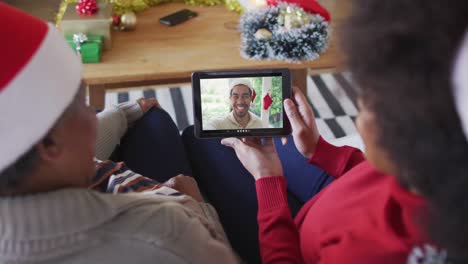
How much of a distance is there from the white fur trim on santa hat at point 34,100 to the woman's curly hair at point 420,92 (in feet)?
1.11

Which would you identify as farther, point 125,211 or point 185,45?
point 185,45

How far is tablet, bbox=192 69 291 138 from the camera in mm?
1013

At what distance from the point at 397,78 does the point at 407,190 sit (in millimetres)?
171

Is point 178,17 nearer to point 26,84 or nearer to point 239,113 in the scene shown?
point 239,113

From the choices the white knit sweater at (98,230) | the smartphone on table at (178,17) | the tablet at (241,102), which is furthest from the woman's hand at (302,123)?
the smartphone on table at (178,17)

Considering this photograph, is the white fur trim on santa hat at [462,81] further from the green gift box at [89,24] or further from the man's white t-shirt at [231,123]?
the green gift box at [89,24]

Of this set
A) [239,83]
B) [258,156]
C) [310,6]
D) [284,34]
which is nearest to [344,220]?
[258,156]

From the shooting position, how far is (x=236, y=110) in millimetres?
1038

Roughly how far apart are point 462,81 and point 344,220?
0.32m

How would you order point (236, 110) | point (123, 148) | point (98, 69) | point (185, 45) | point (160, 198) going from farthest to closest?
point (185, 45)
point (98, 69)
point (123, 148)
point (236, 110)
point (160, 198)

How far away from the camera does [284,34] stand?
1.57m

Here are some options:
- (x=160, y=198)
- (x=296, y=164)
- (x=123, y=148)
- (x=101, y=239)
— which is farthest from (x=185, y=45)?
(x=101, y=239)

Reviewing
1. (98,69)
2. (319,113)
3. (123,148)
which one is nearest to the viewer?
(123,148)

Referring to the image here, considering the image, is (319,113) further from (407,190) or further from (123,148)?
(407,190)
